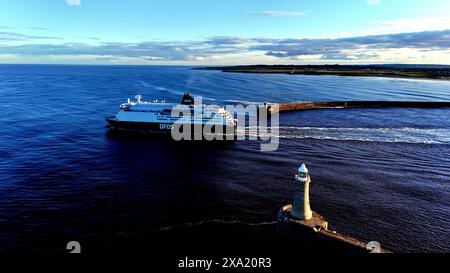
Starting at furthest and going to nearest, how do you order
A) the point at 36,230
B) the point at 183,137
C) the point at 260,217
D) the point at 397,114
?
the point at 397,114 < the point at 183,137 < the point at 260,217 < the point at 36,230

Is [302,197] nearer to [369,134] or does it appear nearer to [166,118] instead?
[369,134]

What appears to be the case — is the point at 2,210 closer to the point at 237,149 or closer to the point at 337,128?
the point at 237,149

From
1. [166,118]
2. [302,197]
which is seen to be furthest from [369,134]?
[302,197]

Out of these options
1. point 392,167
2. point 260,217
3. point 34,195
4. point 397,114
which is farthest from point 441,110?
point 34,195

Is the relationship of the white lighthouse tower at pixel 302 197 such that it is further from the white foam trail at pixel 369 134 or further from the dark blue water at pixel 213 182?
the white foam trail at pixel 369 134

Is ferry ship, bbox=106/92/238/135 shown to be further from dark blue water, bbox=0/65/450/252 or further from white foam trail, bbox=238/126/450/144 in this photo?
white foam trail, bbox=238/126/450/144

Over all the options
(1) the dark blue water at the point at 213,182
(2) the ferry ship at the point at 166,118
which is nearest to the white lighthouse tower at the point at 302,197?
(1) the dark blue water at the point at 213,182
